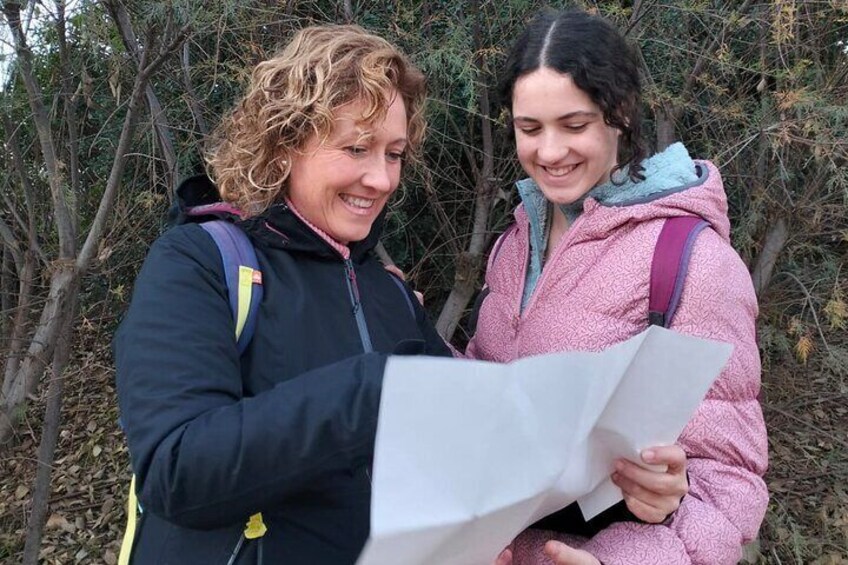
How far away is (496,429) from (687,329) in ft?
2.15

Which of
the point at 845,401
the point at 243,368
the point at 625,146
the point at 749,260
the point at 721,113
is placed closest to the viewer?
the point at 243,368

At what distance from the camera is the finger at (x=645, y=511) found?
1260mm

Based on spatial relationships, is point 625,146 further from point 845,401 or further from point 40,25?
point 845,401

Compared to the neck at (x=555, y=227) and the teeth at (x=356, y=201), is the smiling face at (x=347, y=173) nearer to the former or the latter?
the teeth at (x=356, y=201)

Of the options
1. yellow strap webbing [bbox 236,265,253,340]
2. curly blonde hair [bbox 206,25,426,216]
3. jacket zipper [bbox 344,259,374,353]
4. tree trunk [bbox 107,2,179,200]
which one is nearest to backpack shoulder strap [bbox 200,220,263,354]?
yellow strap webbing [bbox 236,265,253,340]

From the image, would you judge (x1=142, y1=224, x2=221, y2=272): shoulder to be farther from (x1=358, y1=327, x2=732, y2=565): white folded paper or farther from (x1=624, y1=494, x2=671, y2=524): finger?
(x1=624, y1=494, x2=671, y2=524): finger

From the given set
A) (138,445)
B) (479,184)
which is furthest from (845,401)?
(138,445)

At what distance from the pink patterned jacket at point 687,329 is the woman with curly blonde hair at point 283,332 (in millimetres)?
379

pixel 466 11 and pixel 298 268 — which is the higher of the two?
pixel 466 11

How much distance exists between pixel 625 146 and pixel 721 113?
138cm

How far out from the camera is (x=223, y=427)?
3.22 feet

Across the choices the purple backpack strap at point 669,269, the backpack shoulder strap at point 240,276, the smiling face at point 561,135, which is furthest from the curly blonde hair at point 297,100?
the purple backpack strap at point 669,269

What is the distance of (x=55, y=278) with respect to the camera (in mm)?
2531

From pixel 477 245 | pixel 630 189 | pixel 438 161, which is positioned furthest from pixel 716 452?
pixel 438 161
